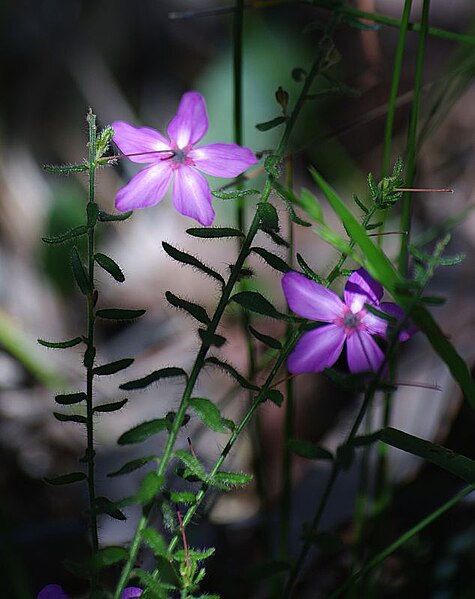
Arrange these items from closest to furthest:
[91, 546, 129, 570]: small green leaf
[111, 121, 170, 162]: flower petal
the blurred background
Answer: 1. [91, 546, 129, 570]: small green leaf
2. [111, 121, 170, 162]: flower petal
3. the blurred background

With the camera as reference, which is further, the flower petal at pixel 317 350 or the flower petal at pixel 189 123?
the flower petal at pixel 189 123

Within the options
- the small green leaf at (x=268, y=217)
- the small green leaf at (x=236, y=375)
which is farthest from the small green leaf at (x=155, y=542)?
the small green leaf at (x=268, y=217)

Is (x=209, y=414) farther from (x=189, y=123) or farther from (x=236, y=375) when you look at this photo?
(x=189, y=123)

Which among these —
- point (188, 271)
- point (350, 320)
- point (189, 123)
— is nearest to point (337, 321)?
point (350, 320)

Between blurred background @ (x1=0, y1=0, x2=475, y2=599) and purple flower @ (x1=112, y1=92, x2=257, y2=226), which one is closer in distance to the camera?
purple flower @ (x1=112, y1=92, x2=257, y2=226)

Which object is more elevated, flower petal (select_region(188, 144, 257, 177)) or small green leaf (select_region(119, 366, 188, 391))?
flower petal (select_region(188, 144, 257, 177))

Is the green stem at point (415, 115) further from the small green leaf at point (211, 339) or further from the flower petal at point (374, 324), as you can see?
the small green leaf at point (211, 339)

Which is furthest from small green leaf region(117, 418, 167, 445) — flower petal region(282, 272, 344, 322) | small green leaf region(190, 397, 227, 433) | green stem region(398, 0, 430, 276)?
green stem region(398, 0, 430, 276)

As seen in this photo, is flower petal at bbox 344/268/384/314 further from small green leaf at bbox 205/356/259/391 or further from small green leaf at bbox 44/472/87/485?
small green leaf at bbox 44/472/87/485
